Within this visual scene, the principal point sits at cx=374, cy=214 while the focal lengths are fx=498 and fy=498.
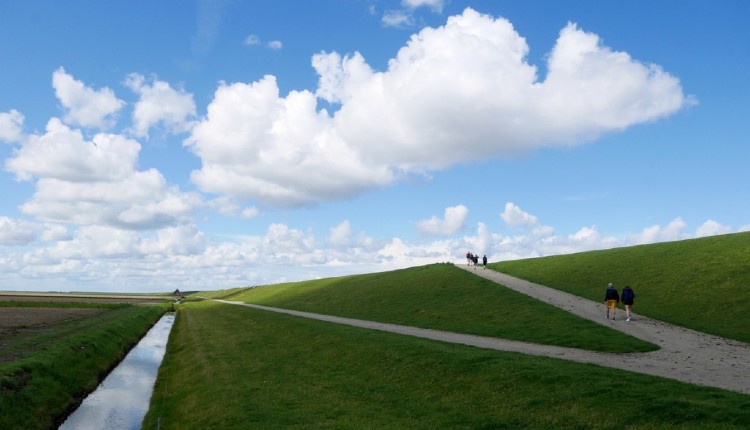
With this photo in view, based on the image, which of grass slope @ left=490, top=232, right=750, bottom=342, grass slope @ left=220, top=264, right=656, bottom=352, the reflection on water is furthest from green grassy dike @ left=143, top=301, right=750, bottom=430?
grass slope @ left=490, top=232, right=750, bottom=342

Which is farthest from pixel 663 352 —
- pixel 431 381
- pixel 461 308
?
pixel 461 308

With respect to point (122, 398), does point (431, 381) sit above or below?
above

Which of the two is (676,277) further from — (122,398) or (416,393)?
(122,398)

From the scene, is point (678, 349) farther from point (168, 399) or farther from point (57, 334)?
point (57, 334)

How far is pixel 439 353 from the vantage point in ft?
93.3

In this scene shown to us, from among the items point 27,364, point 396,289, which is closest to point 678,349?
point 27,364

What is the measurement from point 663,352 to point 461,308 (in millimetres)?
25792

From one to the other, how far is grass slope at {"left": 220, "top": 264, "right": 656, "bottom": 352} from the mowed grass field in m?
0.26

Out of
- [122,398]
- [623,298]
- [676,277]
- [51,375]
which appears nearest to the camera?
[51,375]

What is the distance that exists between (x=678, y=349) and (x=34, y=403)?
3525 centimetres

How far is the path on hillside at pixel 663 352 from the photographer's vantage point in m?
21.7

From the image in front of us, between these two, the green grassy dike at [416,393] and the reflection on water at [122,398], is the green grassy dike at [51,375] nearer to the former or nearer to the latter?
the reflection on water at [122,398]

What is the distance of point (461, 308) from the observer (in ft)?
171

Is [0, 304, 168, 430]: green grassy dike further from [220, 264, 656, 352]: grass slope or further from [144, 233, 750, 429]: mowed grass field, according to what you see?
[220, 264, 656, 352]: grass slope
